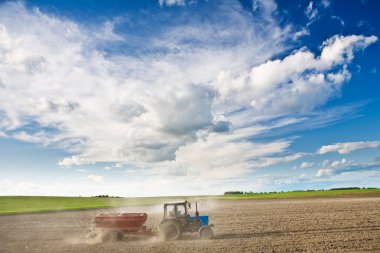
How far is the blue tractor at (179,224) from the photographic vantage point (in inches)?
818

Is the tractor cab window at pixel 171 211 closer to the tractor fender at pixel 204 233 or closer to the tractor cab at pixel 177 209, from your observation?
the tractor cab at pixel 177 209

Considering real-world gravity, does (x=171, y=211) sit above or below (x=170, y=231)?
above

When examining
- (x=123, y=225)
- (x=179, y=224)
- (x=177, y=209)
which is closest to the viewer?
(x=179, y=224)

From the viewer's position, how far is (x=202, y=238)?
20.7 metres

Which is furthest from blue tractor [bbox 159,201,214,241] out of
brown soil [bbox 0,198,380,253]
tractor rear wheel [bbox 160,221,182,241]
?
brown soil [bbox 0,198,380,253]

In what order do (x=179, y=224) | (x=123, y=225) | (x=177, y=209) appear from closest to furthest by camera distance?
(x=179, y=224) → (x=177, y=209) → (x=123, y=225)

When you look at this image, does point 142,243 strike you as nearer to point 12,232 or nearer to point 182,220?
point 182,220

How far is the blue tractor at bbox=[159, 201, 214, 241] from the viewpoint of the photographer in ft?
68.1

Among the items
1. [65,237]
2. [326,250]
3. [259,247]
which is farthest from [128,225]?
[326,250]

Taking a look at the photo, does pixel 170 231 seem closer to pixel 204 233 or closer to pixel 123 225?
pixel 204 233

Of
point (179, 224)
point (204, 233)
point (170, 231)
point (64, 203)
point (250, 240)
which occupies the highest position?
point (64, 203)

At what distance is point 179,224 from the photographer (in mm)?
20812

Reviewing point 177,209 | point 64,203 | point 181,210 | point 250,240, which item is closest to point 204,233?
point 181,210

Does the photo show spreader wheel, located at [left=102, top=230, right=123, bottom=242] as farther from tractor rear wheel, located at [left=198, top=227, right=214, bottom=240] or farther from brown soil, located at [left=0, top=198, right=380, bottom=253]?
tractor rear wheel, located at [left=198, top=227, right=214, bottom=240]
